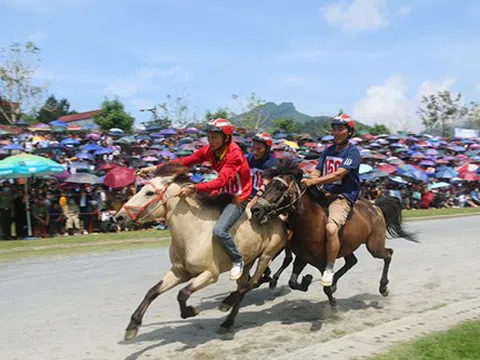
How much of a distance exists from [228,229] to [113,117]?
45.2 meters

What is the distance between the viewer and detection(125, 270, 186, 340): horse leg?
554 cm

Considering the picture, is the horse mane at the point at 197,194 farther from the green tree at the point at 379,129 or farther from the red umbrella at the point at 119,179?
the green tree at the point at 379,129

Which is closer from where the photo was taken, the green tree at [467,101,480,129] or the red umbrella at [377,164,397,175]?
the red umbrella at [377,164,397,175]

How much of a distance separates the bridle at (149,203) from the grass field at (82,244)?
7565mm

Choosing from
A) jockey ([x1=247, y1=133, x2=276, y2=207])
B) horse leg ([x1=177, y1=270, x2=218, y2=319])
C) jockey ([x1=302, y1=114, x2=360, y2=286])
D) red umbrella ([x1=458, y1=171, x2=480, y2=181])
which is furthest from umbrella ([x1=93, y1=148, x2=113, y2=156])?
red umbrella ([x1=458, y1=171, x2=480, y2=181])

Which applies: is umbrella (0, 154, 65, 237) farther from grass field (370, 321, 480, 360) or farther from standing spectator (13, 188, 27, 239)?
grass field (370, 321, 480, 360)

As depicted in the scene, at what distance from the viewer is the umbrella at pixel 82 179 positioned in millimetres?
16598

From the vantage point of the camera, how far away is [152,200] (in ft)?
Result: 19.7

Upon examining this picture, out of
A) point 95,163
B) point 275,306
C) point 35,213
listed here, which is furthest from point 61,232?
point 275,306

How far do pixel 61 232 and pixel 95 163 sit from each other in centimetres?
525

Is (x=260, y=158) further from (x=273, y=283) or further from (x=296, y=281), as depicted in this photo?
(x=273, y=283)

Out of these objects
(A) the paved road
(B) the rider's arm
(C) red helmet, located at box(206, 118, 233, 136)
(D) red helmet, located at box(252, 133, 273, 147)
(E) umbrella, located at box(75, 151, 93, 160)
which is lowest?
(A) the paved road

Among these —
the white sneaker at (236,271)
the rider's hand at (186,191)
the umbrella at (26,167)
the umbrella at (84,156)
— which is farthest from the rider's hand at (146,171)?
the umbrella at (84,156)

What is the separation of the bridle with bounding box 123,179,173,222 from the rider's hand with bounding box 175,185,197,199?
180mm
